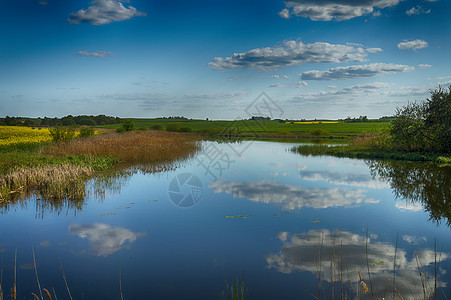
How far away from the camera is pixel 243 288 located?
5496mm

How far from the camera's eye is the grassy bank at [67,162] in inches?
481

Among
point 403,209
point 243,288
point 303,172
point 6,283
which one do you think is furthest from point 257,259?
point 303,172

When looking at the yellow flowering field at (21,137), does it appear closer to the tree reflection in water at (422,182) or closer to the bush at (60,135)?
the bush at (60,135)

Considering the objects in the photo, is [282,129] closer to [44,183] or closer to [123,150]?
[123,150]

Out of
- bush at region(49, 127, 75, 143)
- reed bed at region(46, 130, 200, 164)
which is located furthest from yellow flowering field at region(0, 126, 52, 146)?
reed bed at region(46, 130, 200, 164)

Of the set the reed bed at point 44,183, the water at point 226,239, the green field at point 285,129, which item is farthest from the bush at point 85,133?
the green field at point 285,129

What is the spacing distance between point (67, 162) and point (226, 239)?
1196 cm

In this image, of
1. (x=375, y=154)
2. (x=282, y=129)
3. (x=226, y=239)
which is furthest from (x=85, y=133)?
(x=282, y=129)

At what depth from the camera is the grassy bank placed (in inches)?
481

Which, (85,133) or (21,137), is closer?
(21,137)

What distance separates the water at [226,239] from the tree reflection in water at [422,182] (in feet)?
0.29

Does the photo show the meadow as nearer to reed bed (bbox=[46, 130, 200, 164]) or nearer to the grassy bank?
reed bed (bbox=[46, 130, 200, 164])

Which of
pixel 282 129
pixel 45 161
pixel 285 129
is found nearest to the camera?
pixel 45 161

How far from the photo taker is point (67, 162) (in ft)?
54.2
